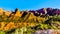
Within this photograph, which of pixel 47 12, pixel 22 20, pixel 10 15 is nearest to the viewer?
pixel 22 20

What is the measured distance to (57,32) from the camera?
53.8 meters

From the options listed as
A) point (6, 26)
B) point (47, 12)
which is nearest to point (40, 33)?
point (6, 26)

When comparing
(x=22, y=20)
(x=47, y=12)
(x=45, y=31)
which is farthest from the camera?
(x=47, y=12)

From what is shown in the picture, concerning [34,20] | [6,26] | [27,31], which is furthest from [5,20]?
[27,31]

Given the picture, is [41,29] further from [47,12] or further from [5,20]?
[47,12]

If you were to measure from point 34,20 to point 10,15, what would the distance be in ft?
44.3

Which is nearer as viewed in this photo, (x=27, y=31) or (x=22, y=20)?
(x=27, y=31)

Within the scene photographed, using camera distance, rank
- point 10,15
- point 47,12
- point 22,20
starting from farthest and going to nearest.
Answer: point 47,12 < point 10,15 < point 22,20

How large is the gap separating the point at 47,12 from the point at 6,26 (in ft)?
108

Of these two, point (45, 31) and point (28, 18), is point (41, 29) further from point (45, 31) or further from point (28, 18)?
point (28, 18)

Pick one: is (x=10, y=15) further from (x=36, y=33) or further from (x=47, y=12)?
(x=36, y=33)

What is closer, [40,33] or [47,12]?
[40,33]

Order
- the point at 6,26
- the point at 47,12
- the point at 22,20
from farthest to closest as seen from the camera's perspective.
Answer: the point at 47,12 < the point at 22,20 < the point at 6,26

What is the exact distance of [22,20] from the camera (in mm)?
102250
